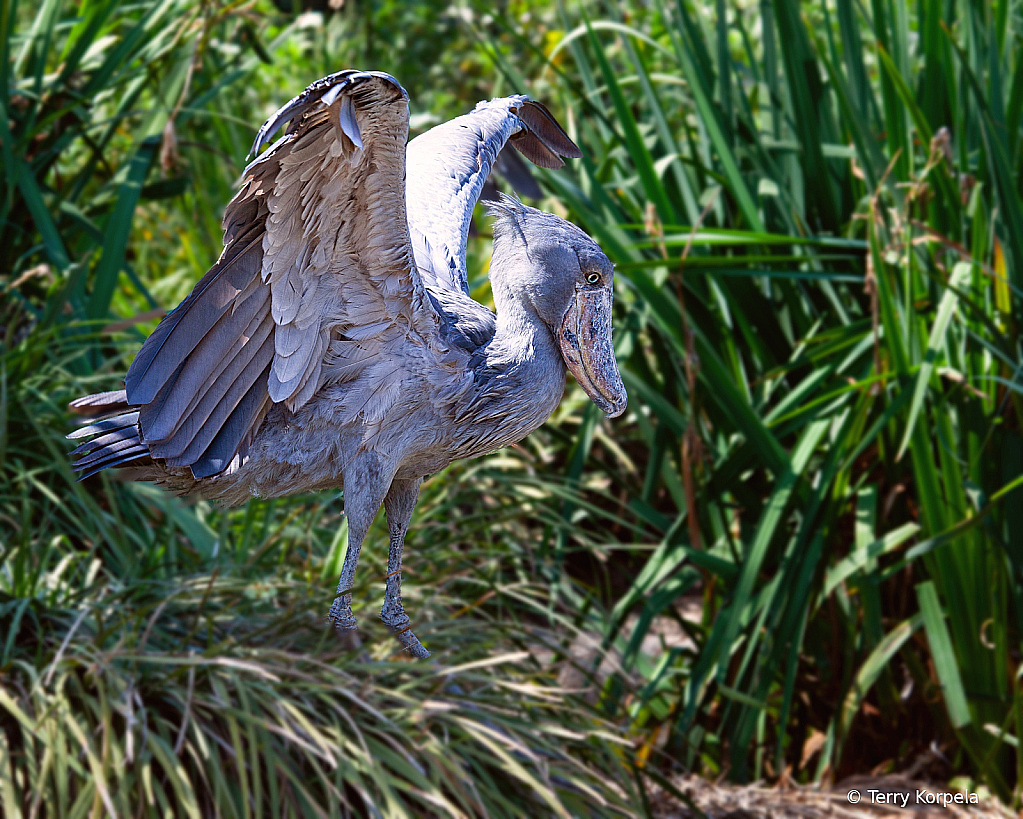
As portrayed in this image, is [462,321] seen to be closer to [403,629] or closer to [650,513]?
[403,629]

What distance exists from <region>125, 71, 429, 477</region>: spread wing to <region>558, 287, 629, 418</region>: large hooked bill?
0.17 m

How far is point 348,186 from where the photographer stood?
127 centimetres

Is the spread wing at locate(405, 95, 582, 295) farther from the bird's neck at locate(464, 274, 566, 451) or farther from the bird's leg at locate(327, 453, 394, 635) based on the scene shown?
the bird's leg at locate(327, 453, 394, 635)

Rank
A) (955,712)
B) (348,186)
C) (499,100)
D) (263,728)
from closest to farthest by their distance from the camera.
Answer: (348,186) → (499,100) → (263,728) → (955,712)

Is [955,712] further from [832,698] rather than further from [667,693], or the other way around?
[667,693]

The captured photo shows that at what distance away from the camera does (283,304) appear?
133 centimetres

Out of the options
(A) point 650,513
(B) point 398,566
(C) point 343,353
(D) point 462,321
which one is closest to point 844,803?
(A) point 650,513

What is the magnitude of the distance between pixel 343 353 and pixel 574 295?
289mm

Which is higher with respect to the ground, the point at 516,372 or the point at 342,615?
the point at 516,372

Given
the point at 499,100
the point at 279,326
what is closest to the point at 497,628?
the point at 499,100

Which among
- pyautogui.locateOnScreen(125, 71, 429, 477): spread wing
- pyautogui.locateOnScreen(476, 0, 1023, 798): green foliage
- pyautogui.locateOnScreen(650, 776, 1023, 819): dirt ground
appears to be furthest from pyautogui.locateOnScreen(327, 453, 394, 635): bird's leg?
pyautogui.locateOnScreen(650, 776, 1023, 819): dirt ground

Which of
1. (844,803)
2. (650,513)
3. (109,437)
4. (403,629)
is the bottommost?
(844,803)

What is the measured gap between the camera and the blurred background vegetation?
272cm

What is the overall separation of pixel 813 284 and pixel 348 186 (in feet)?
8.62
